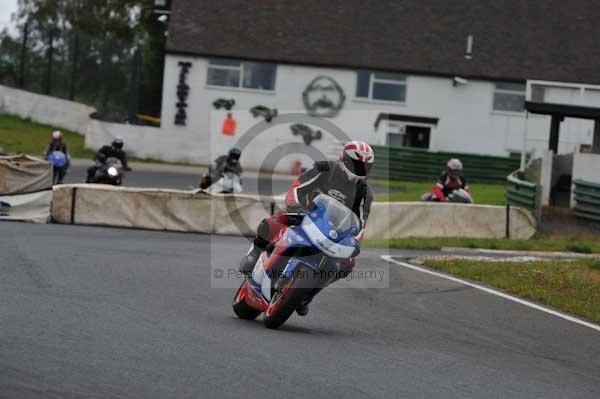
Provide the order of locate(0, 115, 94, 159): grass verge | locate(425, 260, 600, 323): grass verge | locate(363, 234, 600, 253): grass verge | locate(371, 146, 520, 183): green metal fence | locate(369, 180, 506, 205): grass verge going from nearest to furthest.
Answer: locate(425, 260, 600, 323): grass verge, locate(363, 234, 600, 253): grass verge, locate(369, 180, 506, 205): grass verge, locate(371, 146, 520, 183): green metal fence, locate(0, 115, 94, 159): grass verge

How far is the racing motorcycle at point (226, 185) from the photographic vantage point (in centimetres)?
2317

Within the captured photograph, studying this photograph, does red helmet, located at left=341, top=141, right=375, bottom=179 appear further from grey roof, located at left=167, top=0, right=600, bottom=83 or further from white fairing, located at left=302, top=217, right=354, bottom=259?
grey roof, located at left=167, top=0, right=600, bottom=83

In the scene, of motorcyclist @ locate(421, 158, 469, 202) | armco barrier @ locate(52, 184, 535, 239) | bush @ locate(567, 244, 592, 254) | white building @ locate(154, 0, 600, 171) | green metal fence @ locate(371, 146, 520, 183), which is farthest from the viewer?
white building @ locate(154, 0, 600, 171)

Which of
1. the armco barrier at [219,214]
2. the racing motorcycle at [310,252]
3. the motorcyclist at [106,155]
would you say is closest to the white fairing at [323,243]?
the racing motorcycle at [310,252]

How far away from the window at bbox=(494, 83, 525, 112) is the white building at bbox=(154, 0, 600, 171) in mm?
39

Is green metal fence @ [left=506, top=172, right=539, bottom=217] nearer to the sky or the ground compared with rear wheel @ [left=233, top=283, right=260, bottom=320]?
nearer to the sky

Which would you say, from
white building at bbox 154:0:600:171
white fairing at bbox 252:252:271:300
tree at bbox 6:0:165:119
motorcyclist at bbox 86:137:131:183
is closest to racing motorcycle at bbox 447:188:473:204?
motorcyclist at bbox 86:137:131:183

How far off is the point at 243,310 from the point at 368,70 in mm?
33907

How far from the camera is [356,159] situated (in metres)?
9.30

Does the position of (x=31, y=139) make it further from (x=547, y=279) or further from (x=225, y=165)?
(x=547, y=279)

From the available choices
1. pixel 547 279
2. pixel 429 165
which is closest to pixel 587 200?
pixel 547 279

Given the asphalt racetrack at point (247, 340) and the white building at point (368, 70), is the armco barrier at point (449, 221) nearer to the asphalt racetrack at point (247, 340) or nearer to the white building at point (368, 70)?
the asphalt racetrack at point (247, 340)

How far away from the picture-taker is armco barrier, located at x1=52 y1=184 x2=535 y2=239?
19.7 meters

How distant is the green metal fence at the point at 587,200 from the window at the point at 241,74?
2080 centimetres
